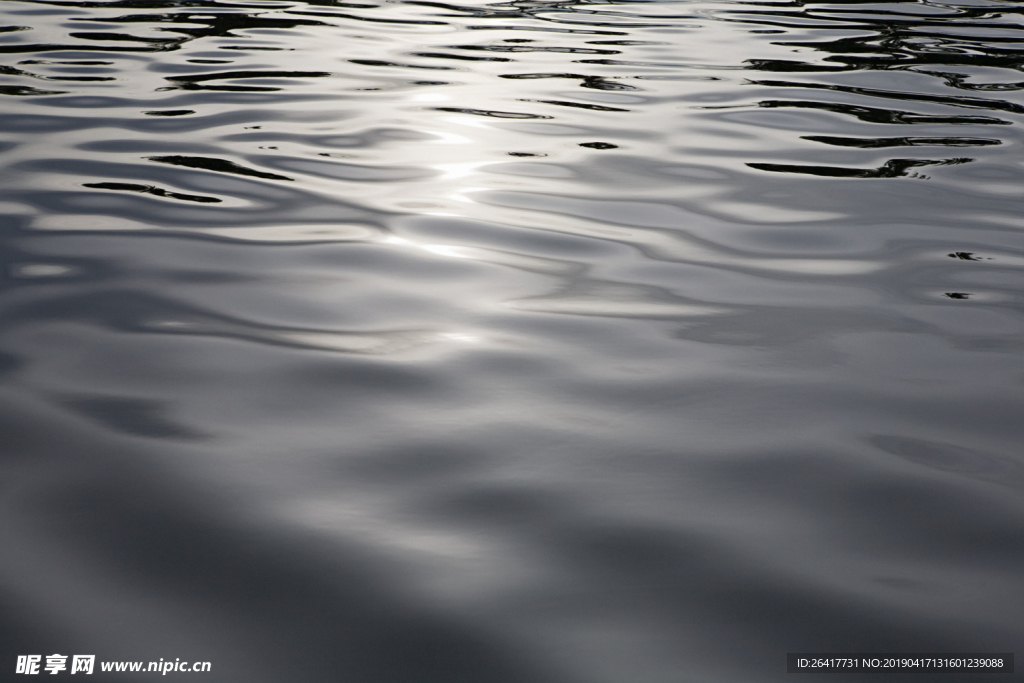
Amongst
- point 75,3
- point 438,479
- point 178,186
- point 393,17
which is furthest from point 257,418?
point 75,3

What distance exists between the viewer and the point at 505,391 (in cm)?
147

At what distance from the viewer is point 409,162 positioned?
110 inches

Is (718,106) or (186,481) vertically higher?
(718,106)

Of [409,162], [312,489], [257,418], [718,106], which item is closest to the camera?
[312,489]

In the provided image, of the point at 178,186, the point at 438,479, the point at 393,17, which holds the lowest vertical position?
the point at 438,479

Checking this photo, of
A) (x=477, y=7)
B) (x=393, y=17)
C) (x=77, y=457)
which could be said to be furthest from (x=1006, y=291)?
(x=477, y=7)

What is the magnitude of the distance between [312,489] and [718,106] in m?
2.94

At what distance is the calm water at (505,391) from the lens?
3.22 feet

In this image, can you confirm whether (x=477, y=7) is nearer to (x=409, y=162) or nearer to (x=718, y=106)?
(x=718, y=106)

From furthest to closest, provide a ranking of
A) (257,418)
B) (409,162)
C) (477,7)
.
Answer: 1. (477,7)
2. (409,162)
3. (257,418)

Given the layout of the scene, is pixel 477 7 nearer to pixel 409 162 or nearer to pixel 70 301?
pixel 409 162

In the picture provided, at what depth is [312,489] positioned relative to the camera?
1182 millimetres

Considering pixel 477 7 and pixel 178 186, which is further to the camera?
pixel 477 7

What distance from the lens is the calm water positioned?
3.22 feet
